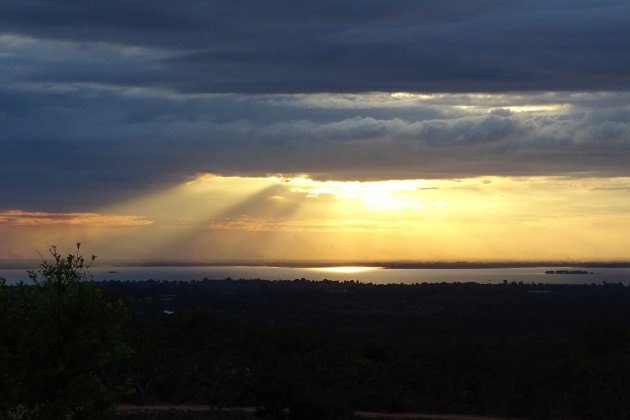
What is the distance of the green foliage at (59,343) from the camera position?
598 inches

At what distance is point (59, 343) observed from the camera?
1538 cm

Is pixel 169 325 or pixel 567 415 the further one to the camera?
pixel 169 325

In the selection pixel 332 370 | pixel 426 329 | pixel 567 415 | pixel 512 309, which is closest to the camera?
pixel 567 415

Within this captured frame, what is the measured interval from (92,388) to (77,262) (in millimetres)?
2135

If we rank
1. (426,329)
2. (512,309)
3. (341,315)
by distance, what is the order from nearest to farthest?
1. (426,329)
2. (341,315)
3. (512,309)

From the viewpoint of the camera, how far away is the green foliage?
15.2 metres

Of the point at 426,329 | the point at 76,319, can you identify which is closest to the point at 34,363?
the point at 76,319

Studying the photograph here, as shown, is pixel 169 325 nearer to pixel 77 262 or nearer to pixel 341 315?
pixel 77 262

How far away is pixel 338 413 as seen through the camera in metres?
24.6

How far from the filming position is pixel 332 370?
110ft

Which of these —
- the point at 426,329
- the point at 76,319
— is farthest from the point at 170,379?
the point at 426,329

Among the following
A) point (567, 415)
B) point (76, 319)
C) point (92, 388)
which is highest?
point (76, 319)

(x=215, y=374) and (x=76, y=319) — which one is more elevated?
(x=76, y=319)

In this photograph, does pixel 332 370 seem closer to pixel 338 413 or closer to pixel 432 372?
pixel 432 372
